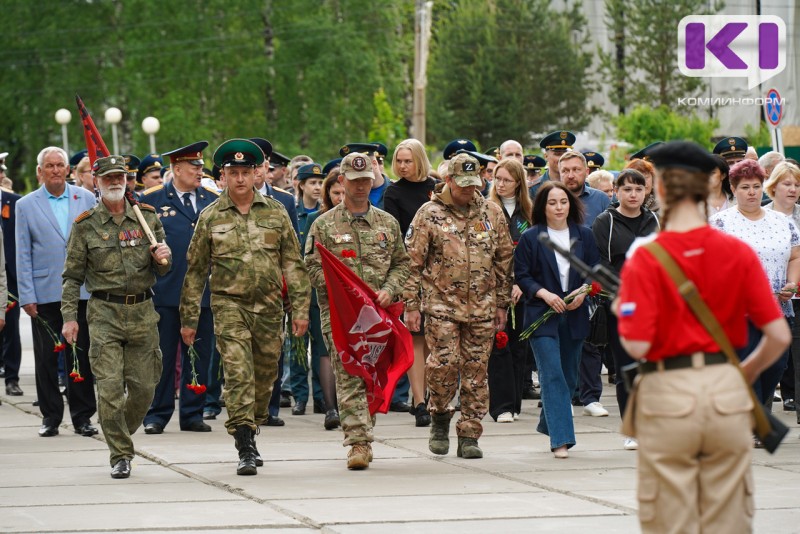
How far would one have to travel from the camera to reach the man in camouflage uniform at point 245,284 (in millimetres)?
9945

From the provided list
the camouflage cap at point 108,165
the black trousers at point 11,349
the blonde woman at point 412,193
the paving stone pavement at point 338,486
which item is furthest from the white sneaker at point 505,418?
the black trousers at point 11,349

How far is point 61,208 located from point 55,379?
58.4 inches

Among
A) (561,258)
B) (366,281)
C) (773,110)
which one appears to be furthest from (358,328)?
(773,110)

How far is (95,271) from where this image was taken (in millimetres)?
10305

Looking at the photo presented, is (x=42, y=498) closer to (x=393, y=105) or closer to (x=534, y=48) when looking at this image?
(x=393, y=105)

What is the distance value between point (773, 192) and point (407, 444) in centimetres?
367

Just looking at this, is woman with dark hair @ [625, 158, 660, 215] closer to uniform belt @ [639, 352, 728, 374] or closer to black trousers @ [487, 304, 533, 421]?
black trousers @ [487, 304, 533, 421]

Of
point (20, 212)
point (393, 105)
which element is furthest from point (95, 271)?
point (393, 105)

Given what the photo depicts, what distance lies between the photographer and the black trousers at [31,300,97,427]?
39.7 ft

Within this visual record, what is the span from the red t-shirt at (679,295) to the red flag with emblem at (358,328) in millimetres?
4810

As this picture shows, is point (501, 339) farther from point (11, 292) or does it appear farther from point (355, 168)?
point (11, 292)

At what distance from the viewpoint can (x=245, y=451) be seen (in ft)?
32.7

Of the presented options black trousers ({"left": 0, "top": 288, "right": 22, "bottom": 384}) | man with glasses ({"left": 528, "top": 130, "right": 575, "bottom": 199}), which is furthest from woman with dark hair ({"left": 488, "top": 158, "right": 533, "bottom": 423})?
black trousers ({"left": 0, "top": 288, "right": 22, "bottom": 384})

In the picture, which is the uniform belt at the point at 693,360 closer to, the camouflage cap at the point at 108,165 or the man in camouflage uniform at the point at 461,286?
the man in camouflage uniform at the point at 461,286
